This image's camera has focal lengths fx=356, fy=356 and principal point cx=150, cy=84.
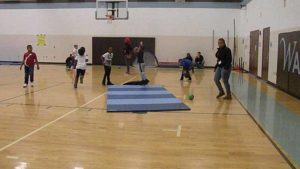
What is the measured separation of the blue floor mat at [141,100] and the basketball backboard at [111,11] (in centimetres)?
1303

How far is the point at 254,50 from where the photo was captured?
19.2 m

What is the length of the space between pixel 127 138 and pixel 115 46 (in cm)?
2054

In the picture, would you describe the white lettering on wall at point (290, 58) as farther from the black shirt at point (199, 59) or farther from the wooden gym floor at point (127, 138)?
the black shirt at point (199, 59)

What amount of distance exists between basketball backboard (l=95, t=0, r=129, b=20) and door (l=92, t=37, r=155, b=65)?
5.35ft

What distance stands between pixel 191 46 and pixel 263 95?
14.1m

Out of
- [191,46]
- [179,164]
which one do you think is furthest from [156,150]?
[191,46]

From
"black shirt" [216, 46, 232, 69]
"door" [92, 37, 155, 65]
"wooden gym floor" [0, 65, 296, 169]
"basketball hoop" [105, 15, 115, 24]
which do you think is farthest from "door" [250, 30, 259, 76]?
"wooden gym floor" [0, 65, 296, 169]

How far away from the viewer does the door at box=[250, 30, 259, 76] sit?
1858 centimetres

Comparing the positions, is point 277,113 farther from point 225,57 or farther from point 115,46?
point 115,46

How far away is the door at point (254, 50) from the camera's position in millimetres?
18578

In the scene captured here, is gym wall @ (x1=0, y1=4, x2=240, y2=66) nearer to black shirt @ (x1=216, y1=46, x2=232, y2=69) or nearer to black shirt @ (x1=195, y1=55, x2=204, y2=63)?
black shirt @ (x1=195, y1=55, x2=204, y2=63)

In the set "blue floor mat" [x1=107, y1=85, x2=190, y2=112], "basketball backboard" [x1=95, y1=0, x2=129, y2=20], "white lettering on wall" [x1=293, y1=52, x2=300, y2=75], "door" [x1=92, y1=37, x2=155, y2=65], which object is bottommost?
"blue floor mat" [x1=107, y1=85, x2=190, y2=112]

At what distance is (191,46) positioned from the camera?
25656mm

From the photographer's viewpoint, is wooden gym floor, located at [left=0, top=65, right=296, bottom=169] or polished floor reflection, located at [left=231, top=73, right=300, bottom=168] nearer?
wooden gym floor, located at [left=0, top=65, right=296, bottom=169]
